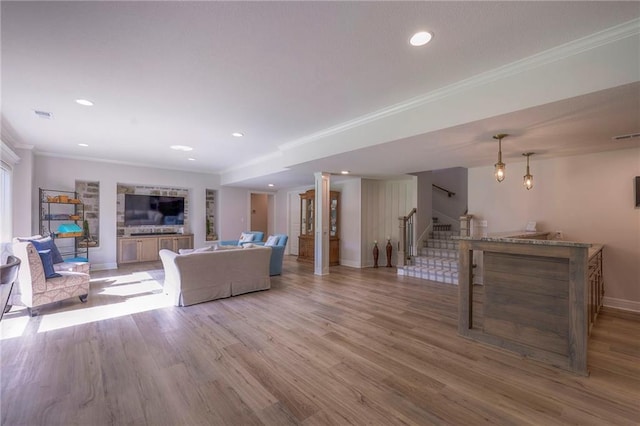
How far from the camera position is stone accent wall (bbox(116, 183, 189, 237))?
24.3 ft

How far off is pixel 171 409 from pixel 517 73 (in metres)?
3.97

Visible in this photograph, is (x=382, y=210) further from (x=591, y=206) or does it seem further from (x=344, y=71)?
(x=344, y=71)

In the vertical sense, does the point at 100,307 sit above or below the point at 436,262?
below

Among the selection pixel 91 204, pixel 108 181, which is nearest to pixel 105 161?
pixel 108 181

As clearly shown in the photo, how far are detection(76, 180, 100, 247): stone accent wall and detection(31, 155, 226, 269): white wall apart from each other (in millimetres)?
188

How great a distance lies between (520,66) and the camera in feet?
8.04

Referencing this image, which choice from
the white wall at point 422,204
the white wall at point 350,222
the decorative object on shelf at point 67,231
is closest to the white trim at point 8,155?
the decorative object on shelf at point 67,231

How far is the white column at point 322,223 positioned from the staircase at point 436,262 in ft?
5.99

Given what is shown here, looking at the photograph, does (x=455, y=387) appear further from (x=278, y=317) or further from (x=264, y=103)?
(x=264, y=103)

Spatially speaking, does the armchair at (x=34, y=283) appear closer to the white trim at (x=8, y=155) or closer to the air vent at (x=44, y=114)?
the air vent at (x=44, y=114)

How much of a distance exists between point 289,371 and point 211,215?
7.58 metres

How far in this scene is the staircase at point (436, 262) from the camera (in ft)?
18.5

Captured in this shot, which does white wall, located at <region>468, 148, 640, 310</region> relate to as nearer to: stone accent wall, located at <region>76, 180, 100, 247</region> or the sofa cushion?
the sofa cushion

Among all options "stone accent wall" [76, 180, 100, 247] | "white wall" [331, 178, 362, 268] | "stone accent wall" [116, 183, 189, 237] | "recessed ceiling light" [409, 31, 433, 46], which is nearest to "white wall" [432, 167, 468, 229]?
"white wall" [331, 178, 362, 268]
